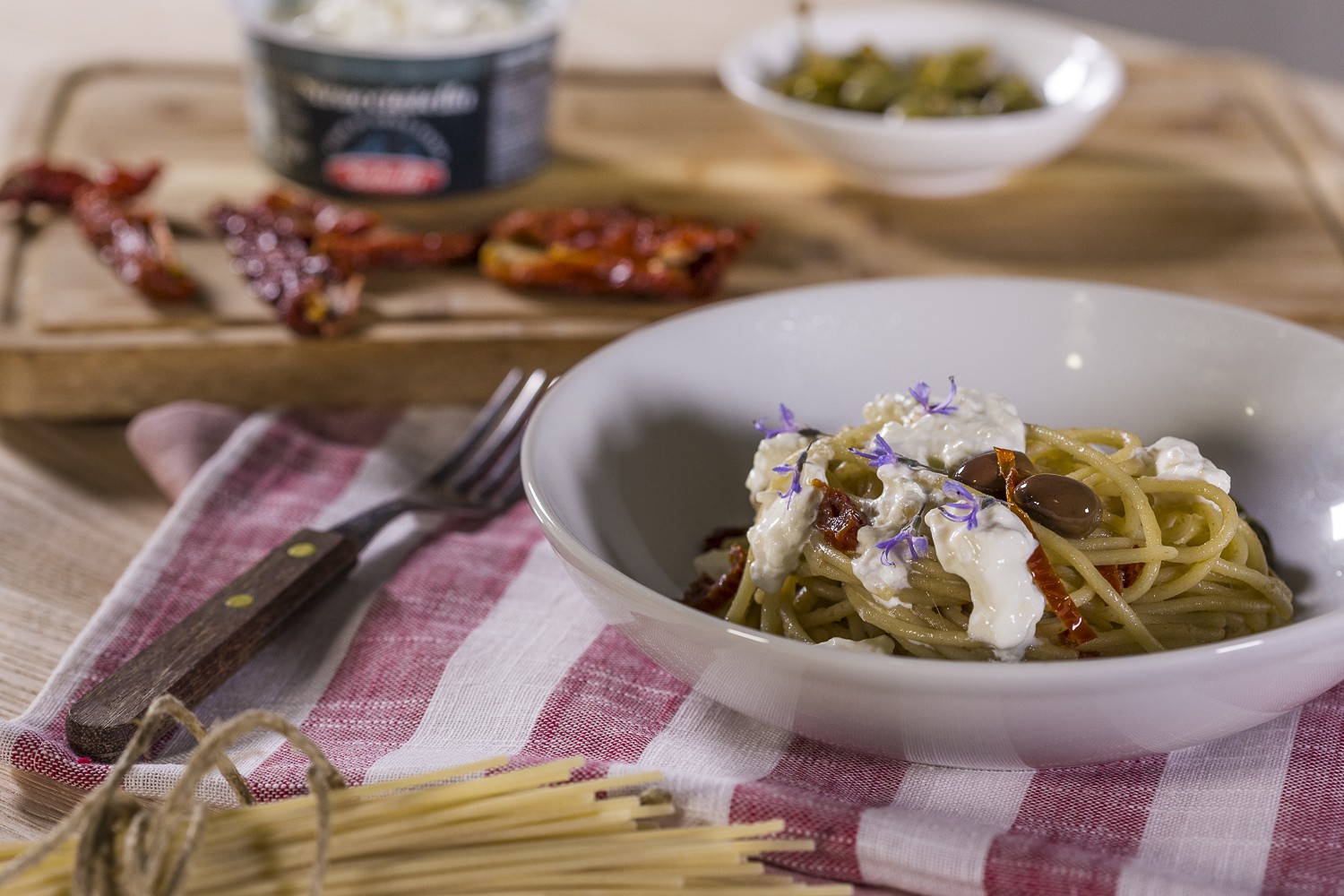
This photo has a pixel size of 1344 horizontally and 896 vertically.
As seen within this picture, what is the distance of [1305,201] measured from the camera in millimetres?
3359

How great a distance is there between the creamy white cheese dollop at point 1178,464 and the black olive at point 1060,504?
Answer: 0.19 metres

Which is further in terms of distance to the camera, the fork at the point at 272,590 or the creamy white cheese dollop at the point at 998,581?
A: the fork at the point at 272,590

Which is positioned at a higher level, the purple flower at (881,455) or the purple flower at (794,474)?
the purple flower at (881,455)

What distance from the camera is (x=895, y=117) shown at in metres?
3.30

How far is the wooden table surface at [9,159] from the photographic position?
2035 millimetres

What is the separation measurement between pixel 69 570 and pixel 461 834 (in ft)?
3.55

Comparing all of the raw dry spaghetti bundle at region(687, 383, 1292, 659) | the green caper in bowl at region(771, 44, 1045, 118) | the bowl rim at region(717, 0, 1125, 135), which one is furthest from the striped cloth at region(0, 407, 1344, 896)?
the green caper in bowl at region(771, 44, 1045, 118)

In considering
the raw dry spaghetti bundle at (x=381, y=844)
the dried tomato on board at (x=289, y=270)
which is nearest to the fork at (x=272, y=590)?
the raw dry spaghetti bundle at (x=381, y=844)

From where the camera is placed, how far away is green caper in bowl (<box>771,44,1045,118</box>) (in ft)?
10.9

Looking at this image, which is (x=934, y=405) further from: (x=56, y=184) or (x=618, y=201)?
(x=56, y=184)

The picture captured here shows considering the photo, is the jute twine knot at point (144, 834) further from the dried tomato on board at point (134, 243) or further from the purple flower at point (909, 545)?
the dried tomato on board at point (134, 243)

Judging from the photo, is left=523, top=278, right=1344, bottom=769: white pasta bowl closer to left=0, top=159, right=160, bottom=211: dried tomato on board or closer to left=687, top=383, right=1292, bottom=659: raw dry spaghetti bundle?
left=687, top=383, right=1292, bottom=659: raw dry spaghetti bundle

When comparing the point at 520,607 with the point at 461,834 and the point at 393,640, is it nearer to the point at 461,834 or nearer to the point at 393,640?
the point at 393,640

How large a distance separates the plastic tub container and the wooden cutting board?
9 centimetres
